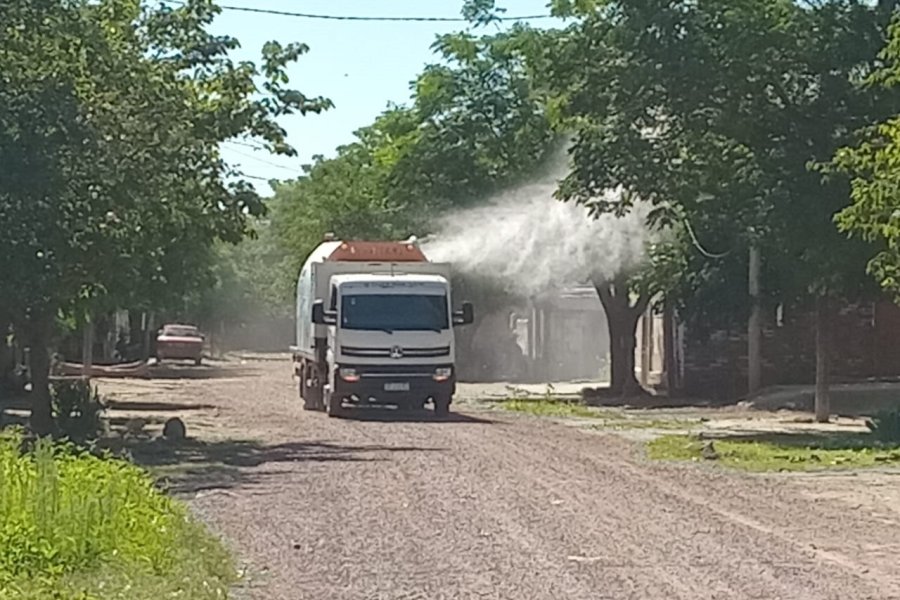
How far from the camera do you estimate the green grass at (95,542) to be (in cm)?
1158

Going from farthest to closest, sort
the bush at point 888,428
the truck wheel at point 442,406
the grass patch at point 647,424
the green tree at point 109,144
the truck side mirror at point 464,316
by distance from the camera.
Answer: the truck wheel at point 442,406
the truck side mirror at point 464,316
the grass patch at point 647,424
the bush at point 888,428
the green tree at point 109,144

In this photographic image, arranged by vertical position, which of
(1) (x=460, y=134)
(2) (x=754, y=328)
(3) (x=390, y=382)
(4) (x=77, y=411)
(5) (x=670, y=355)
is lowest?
(4) (x=77, y=411)

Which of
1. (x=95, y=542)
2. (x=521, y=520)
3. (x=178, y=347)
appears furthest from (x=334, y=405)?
(x=178, y=347)

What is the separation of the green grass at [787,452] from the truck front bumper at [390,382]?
6.24m

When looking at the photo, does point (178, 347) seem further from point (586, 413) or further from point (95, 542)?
point (95, 542)

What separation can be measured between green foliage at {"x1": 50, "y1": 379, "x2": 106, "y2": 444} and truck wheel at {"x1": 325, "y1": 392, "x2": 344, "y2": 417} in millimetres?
6794

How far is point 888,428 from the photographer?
27828 mm

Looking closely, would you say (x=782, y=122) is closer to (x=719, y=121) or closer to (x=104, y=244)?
(x=719, y=121)

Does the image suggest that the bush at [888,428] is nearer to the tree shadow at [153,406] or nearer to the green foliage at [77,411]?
the green foliage at [77,411]

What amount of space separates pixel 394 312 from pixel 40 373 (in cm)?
885

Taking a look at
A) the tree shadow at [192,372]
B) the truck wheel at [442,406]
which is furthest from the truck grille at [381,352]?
the tree shadow at [192,372]

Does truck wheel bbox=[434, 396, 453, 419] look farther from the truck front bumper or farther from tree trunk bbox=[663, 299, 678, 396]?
tree trunk bbox=[663, 299, 678, 396]

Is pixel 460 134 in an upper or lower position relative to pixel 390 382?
upper

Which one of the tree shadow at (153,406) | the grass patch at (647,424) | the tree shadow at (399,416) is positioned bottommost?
the grass patch at (647,424)
